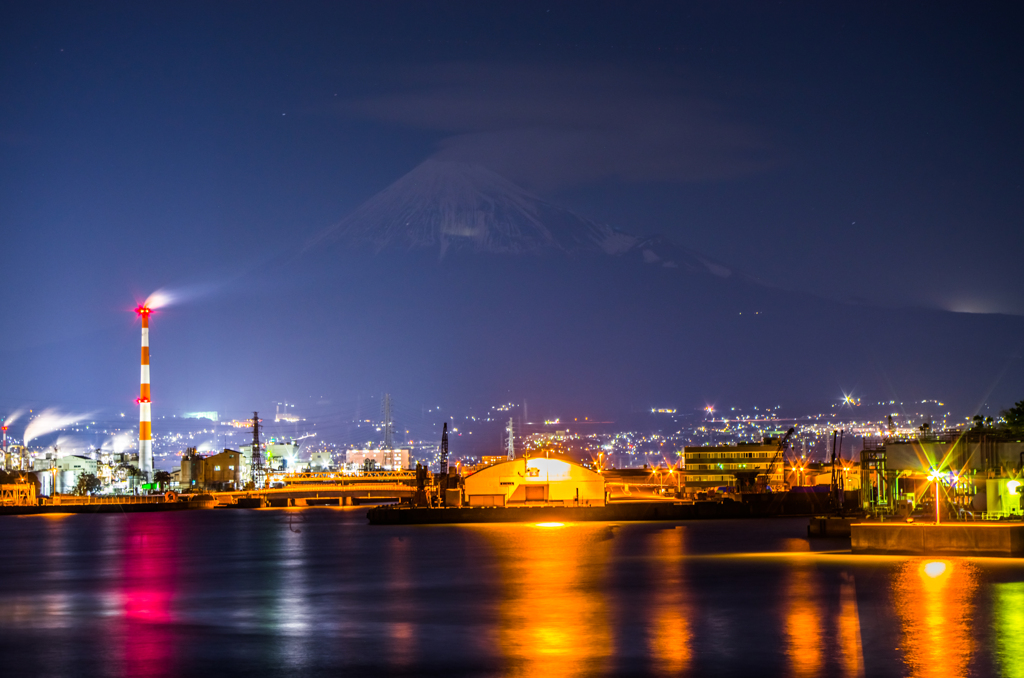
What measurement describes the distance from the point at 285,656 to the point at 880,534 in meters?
20.9

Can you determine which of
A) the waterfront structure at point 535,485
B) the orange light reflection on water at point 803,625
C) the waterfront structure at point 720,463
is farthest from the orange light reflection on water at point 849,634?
the waterfront structure at point 720,463

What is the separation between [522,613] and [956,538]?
13.9 meters

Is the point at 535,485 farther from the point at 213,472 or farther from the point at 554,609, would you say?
the point at 213,472

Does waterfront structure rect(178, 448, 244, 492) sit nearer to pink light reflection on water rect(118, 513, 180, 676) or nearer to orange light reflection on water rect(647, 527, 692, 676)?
pink light reflection on water rect(118, 513, 180, 676)

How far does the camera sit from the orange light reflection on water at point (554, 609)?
55.6ft

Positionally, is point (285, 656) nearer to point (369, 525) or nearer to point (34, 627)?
point (34, 627)

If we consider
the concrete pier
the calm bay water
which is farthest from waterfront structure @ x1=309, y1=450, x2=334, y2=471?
the concrete pier

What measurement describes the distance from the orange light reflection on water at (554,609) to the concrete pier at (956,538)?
7886 mm

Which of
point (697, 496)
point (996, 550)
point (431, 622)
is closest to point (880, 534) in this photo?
point (996, 550)

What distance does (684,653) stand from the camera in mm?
17594

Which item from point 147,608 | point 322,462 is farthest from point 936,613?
point 322,462

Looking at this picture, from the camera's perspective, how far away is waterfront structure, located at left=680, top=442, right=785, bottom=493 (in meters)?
108

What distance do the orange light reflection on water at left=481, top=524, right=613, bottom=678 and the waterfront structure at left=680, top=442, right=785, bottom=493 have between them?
212 ft

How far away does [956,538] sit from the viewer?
3136 centimetres
